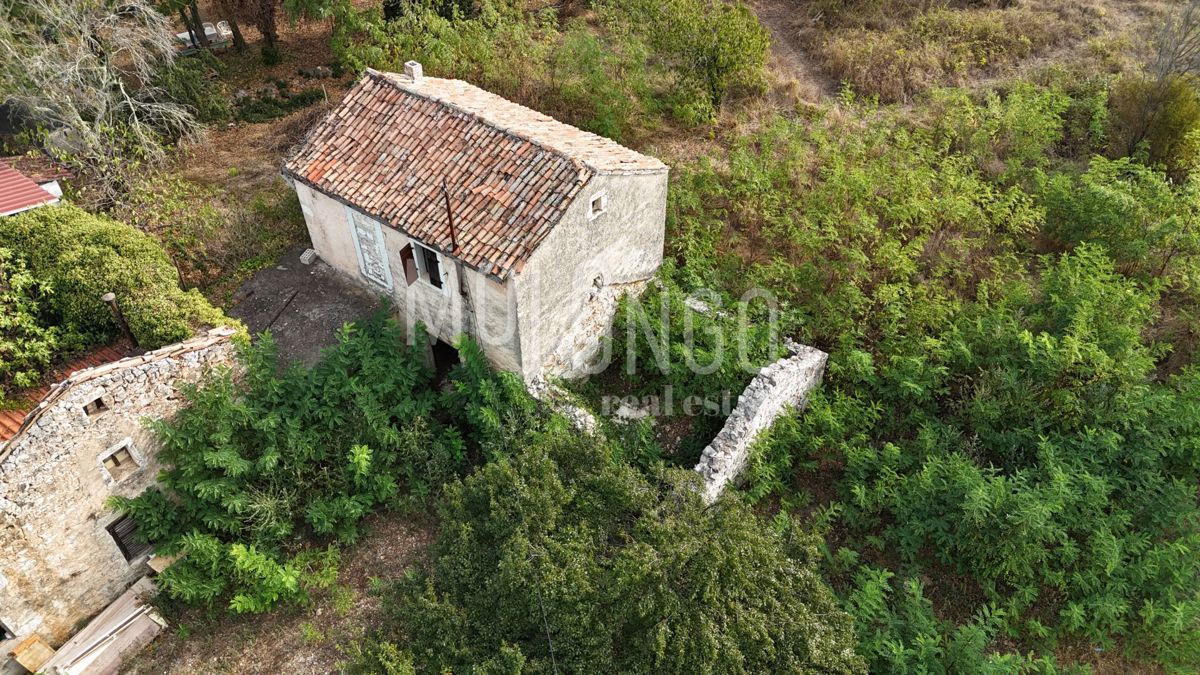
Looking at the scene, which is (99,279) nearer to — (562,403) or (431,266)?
(431,266)

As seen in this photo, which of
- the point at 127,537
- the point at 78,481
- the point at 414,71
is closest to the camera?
the point at 78,481

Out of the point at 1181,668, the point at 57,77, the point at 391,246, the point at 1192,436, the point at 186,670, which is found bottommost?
the point at 186,670

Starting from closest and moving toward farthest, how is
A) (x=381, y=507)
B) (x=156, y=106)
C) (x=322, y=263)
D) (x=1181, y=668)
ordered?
(x=1181, y=668) → (x=381, y=507) → (x=322, y=263) → (x=156, y=106)

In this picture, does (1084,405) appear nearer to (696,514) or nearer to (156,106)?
(696,514)

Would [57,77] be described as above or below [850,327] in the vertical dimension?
above

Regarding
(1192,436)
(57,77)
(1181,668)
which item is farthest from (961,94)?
(57,77)

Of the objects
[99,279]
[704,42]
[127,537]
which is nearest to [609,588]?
[127,537]
